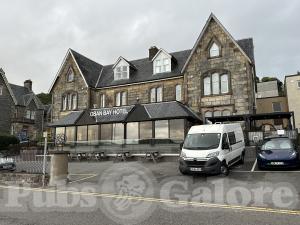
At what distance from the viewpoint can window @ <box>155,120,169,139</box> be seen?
24953mm

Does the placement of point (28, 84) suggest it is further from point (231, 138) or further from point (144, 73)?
point (231, 138)

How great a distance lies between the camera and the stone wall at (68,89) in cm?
3502

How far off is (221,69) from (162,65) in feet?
23.3

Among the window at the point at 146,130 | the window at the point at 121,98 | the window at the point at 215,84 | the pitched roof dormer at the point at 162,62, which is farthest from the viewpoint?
the window at the point at 121,98

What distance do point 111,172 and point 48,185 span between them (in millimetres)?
4019

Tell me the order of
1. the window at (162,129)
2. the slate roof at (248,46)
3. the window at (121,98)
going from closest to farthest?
1. the window at (162,129)
2. the slate roof at (248,46)
3. the window at (121,98)

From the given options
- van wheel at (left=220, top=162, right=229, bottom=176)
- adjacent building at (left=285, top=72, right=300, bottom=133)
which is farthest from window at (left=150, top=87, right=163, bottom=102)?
adjacent building at (left=285, top=72, right=300, bottom=133)

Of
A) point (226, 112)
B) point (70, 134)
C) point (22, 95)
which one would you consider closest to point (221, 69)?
point (226, 112)

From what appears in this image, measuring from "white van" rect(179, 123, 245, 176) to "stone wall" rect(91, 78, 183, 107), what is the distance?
14999 mm

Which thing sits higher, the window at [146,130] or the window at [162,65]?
the window at [162,65]

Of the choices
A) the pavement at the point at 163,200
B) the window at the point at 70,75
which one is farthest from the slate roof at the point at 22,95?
the pavement at the point at 163,200

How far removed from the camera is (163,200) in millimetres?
9258

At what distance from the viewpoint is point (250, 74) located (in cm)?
2769

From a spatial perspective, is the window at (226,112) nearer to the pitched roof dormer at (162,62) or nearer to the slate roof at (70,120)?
the pitched roof dormer at (162,62)
